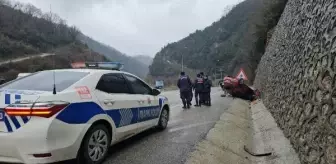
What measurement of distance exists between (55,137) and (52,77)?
4.39 feet

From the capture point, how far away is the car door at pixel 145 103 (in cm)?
661

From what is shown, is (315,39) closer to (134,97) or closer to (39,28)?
(134,97)

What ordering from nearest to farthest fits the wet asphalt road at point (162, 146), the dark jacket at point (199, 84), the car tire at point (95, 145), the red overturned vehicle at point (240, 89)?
the car tire at point (95, 145)
the wet asphalt road at point (162, 146)
the dark jacket at point (199, 84)
the red overturned vehicle at point (240, 89)

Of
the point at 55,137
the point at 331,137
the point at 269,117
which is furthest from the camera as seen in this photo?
the point at 269,117

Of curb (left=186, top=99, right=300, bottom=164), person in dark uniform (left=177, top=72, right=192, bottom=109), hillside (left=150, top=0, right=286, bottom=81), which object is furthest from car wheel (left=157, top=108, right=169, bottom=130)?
hillside (left=150, top=0, right=286, bottom=81)

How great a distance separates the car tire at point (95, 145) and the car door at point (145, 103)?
144 cm

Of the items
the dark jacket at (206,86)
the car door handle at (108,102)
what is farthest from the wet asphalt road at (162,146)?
the dark jacket at (206,86)

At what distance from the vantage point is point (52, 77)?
5.09 metres

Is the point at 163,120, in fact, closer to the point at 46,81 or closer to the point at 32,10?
the point at 46,81

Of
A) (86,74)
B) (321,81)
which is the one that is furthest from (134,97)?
(321,81)

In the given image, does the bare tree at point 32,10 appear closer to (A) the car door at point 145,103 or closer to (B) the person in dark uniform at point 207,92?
(B) the person in dark uniform at point 207,92

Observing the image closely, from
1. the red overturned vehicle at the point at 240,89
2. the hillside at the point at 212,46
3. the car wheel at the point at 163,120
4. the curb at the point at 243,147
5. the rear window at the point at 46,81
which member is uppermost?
the hillside at the point at 212,46

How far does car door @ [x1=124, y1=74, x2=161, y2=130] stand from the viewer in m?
6.61

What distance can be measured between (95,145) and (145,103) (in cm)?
213
